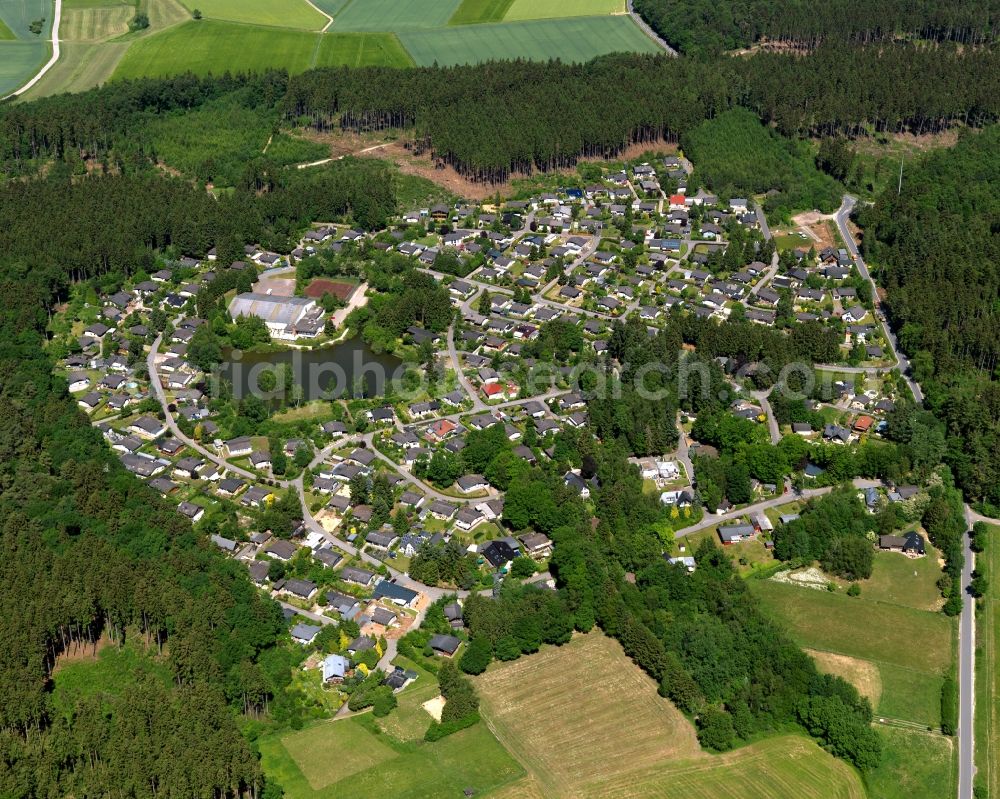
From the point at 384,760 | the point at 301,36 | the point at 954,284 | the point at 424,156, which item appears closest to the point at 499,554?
the point at 384,760

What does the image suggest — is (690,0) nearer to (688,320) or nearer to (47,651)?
(688,320)

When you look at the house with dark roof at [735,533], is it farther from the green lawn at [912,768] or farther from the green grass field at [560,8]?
the green grass field at [560,8]

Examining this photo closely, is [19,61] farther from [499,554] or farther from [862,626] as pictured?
[862,626]

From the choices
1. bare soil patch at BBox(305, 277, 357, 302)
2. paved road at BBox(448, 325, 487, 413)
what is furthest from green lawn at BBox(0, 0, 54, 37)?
paved road at BBox(448, 325, 487, 413)

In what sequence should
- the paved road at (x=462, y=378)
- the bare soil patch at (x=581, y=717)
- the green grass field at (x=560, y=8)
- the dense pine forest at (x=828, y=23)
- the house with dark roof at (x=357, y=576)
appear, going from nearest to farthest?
the bare soil patch at (x=581, y=717) → the house with dark roof at (x=357, y=576) → the paved road at (x=462, y=378) → the dense pine forest at (x=828, y=23) → the green grass field at (x=560, y=8)

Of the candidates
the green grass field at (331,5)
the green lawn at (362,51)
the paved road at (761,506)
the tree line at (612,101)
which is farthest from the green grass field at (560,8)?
the paved road at (761,506)

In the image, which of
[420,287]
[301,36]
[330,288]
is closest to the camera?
[420,287]
